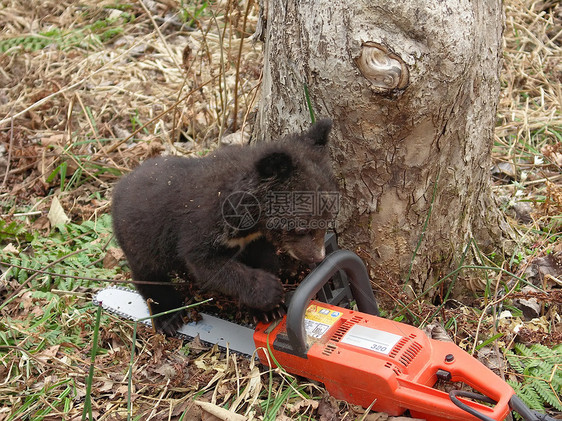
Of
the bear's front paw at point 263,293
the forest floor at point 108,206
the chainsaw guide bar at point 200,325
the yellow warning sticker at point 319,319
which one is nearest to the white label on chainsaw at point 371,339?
the yellow warning sticker at point 319,319

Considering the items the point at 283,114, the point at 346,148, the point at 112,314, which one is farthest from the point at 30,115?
the point at 346,148

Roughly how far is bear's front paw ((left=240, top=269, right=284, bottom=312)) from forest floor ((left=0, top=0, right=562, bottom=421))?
0.48 meters

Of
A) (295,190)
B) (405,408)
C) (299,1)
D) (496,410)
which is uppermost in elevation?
(299,1)

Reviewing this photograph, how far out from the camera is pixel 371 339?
137 inches

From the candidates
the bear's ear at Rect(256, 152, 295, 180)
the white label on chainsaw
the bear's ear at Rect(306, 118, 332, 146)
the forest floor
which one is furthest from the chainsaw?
the bear's ear at Rect(306, 118, 332, 146)

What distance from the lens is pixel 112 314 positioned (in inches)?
186

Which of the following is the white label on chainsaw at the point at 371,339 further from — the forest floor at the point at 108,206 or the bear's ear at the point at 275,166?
the bear's ear at the point at 275,166

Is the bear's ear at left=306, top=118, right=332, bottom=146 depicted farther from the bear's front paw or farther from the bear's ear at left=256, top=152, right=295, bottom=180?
the bear's front paw

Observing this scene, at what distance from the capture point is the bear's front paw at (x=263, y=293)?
3.72 m

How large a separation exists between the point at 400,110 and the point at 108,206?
339cm

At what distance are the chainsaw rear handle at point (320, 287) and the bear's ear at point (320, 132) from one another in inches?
28.4

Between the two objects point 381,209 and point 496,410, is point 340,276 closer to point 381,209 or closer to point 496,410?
point 381,209

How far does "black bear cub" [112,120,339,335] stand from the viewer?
3689 millimetres

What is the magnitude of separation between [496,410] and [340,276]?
4.69ft
